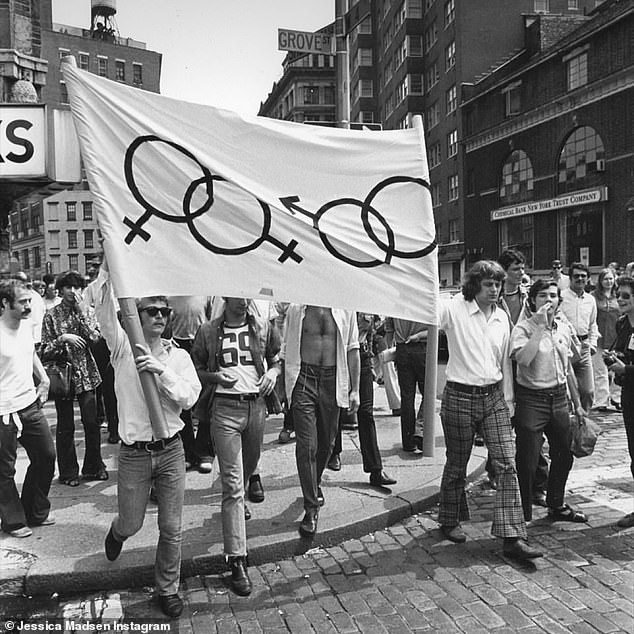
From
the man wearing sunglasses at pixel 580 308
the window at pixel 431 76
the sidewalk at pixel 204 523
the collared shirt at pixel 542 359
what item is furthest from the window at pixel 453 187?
the collared shirt at pixel 542 359

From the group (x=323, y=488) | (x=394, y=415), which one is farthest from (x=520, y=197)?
(x=323, y=488)

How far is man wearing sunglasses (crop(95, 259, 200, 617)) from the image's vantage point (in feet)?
13.3

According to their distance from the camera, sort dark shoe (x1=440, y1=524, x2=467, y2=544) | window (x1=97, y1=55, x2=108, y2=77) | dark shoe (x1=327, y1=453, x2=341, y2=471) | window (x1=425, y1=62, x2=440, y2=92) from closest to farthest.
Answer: dark shoe (x1=440, y1=524, x2=467, y2=544)
dark shoe (x1=327, y1=453, x2=341, y2=471)
window (x1=425, y1=62, x2=440, y2=92)
window (x1=97, y1=55, x2=108, y2=77)

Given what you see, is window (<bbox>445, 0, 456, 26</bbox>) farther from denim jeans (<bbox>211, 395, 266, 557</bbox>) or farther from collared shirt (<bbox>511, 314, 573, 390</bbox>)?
denim jeans (<bbox>211, 395, 266, 557</bbox>)

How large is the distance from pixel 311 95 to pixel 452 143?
50774mm

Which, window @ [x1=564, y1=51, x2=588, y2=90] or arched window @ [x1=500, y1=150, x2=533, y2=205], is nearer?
window @ [x1=564, y1=51, x2=588, y2=90]

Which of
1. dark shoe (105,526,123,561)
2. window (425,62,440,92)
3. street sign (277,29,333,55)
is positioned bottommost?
dark shoe (105,526,123,561)

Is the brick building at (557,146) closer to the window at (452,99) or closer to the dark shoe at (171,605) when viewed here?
the window at (452,99)

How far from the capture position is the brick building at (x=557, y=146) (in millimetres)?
29469

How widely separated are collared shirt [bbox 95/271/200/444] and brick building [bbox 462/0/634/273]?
2826cm

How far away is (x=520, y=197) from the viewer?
3784 cm

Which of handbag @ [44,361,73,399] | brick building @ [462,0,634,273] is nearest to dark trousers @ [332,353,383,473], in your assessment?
handbag @ [44,361,73,399]

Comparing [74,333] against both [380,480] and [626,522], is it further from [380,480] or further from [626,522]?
[626,522]

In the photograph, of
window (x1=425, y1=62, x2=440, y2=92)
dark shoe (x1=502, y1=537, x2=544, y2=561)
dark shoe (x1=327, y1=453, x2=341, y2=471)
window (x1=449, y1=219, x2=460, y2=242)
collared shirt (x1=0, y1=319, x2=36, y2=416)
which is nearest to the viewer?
dark shoe (x1=502, y1=537, x2=544, y2=561)
